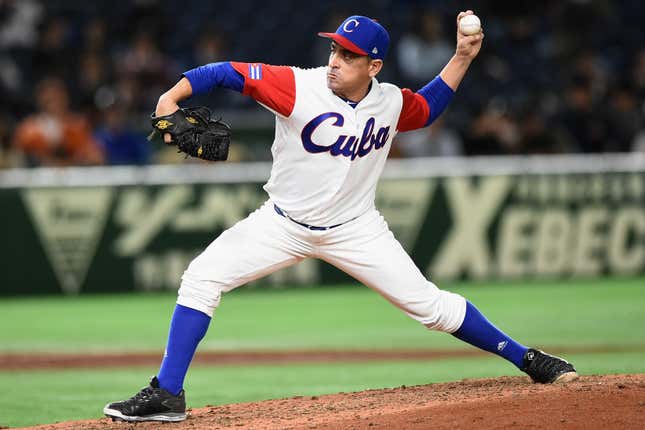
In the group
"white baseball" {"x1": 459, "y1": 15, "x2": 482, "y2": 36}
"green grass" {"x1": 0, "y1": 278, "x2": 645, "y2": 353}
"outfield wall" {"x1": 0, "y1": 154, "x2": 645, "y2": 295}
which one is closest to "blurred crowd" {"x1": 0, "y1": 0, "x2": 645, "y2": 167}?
→ "outfield wall" {"x1": 0, "y1": 154, "x2": 645, "y2": 295}

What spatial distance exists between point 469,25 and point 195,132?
163 centimetres

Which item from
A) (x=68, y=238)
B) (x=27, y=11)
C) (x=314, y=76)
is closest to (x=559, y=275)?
(x=68, y=238)

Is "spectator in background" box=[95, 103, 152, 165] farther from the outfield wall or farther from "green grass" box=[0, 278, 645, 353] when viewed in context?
"green grass" box=[0, 278, 645, 353]

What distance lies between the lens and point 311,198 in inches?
219

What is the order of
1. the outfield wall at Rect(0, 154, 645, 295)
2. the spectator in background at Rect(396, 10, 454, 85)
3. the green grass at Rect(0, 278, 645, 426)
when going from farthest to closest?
the spectator in background at Rect(396, 10, 454, 85) → the outfield wall at Rect(0, 154, 645, 295) → the green grass at Rect(0, 278, 645, 426)

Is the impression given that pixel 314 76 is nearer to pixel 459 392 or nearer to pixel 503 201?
pixel 459 392

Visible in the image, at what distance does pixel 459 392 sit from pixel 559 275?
7819 millimetres

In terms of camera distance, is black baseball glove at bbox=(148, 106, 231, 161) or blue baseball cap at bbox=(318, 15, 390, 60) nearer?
black baseball glove at bbox=(148, 106, 231, 161)

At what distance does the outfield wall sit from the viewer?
41.0 ft

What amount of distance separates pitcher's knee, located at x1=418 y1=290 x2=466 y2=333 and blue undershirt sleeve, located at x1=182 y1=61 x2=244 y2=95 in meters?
1.44

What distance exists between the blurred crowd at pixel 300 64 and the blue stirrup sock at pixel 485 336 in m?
7.81

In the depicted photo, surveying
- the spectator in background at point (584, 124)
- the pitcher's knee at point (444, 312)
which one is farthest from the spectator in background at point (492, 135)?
the pitcher's knee at point (444, 312)

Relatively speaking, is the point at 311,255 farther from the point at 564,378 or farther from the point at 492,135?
the point at 492,135

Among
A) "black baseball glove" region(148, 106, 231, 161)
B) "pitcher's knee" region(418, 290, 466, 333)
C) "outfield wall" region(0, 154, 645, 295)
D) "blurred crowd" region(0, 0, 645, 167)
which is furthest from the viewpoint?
"blurred crowd" region(0, 0, 645, 167)
